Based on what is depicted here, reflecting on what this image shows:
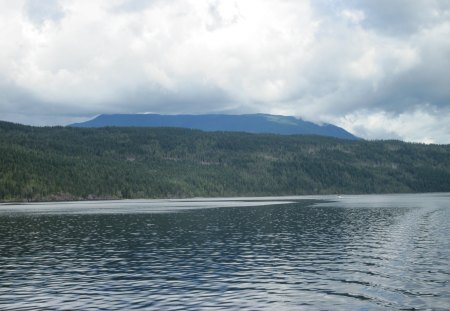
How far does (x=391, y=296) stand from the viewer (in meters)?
49.0

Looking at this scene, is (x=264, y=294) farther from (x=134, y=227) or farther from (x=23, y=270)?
(x=134, y=227)

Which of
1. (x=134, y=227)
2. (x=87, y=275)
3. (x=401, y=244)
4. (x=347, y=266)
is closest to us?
(x=87, y=275)

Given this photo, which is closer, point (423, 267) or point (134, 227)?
point (423, 267)

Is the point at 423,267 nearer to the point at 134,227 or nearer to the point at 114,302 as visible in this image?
the point at 114,302

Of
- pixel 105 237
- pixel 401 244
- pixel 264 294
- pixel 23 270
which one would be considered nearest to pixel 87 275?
pixel 23 270

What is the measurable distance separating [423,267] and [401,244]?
23509 millimetres

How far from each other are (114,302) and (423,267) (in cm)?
3859

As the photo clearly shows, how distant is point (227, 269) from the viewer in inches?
2525

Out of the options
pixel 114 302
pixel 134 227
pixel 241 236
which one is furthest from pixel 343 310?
pixel 134 227

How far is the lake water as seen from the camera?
47688 mm

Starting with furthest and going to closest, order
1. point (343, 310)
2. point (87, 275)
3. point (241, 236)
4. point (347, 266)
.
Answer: point (241, 236) < point (347, 266) < point (87, 275) < point (343, 310)

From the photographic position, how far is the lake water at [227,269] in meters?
47.7

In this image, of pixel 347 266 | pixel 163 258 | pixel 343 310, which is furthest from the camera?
pixel 163 258

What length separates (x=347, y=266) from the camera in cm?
6581
